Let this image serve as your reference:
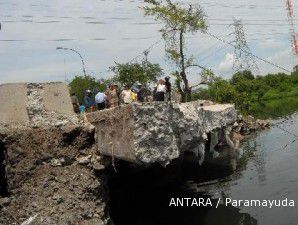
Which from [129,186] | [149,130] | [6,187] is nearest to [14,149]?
[6,187]

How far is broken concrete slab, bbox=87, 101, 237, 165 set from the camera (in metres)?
8.88

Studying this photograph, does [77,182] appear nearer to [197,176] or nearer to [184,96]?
[197,176]

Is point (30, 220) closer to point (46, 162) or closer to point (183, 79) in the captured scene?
point (46, 162)

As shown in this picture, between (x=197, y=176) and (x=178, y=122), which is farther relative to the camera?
(x=197, y=176)

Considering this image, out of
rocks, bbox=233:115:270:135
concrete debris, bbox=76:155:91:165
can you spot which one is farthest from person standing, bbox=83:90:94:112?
rocks, bbox=233:115:270:135

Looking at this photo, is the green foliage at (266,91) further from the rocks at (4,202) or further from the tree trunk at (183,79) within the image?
the rocks at (4,202)

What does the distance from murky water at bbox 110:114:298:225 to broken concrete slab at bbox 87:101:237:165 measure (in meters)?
3.64

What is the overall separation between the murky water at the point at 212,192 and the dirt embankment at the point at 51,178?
4.93 meters

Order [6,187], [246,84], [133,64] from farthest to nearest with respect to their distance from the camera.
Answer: [133,64] → [246,84] → [6,187]

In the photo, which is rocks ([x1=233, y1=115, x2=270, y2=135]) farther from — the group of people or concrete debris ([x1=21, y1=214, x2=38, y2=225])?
concrete debris ([x1=21, y1=214, x2=38, y2=225])

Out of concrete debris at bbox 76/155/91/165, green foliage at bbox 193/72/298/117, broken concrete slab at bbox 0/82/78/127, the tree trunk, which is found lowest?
green foliage at bbox 193/72/298/117

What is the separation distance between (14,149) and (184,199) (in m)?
8.75

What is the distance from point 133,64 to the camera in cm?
5447

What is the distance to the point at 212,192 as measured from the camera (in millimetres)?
16938
